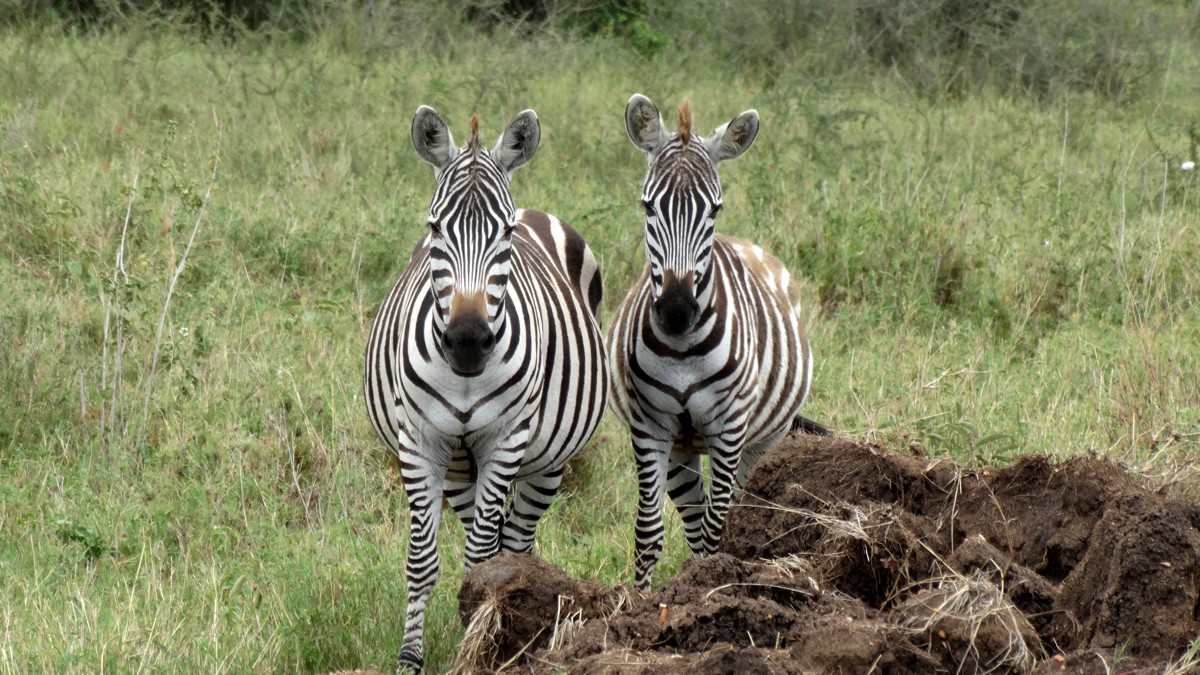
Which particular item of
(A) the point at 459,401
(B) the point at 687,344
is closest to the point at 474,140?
(A) the point at 459,401

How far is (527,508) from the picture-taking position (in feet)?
19.0

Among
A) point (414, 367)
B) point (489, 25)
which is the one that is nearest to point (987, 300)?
point (414, 367)

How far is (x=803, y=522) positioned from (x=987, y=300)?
4.98 metres

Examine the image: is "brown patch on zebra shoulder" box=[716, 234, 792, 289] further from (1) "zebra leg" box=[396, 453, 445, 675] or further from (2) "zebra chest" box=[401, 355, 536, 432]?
(1) "zebra leg" box=[396, 453, 445, 675]

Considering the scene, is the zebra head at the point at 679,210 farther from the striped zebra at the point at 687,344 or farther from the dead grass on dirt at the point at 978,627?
the dead grass on dirt at the point at 978,627

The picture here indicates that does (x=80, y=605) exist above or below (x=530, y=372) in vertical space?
below

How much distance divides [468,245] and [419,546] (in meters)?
1.21

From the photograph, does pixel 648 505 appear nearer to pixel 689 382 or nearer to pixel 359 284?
pixel 689 382

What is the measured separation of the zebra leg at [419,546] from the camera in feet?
16.5

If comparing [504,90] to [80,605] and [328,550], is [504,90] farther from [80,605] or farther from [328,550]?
[80,605]

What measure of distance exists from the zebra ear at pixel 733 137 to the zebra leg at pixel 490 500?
1.65 m

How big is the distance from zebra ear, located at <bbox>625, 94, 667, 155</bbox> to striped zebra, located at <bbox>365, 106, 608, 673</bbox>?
0.64 meters

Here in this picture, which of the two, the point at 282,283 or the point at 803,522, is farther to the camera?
the point at 282,283

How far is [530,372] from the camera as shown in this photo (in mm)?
5066
